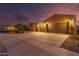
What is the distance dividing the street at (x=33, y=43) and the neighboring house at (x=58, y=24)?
0.21ft

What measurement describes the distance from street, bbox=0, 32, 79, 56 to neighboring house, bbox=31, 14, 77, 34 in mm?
64

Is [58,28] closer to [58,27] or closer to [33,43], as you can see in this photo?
[58,27]

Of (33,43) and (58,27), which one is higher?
(58,27)

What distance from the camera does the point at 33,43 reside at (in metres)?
2.29

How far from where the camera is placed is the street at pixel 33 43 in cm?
226

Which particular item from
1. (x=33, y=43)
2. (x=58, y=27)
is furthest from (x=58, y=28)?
(x=33, y=43)

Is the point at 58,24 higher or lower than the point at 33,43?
higher

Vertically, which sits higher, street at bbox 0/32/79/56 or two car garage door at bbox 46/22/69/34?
two car garage door at bbox 46/22/69/34

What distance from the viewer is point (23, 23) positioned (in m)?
2.27

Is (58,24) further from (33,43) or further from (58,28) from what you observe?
(33,43)

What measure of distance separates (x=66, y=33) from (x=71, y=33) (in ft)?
0.20

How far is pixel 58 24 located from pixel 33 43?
1.31 feet

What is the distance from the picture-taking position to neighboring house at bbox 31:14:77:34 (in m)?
2.24

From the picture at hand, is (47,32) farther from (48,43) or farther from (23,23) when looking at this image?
(23,23)
